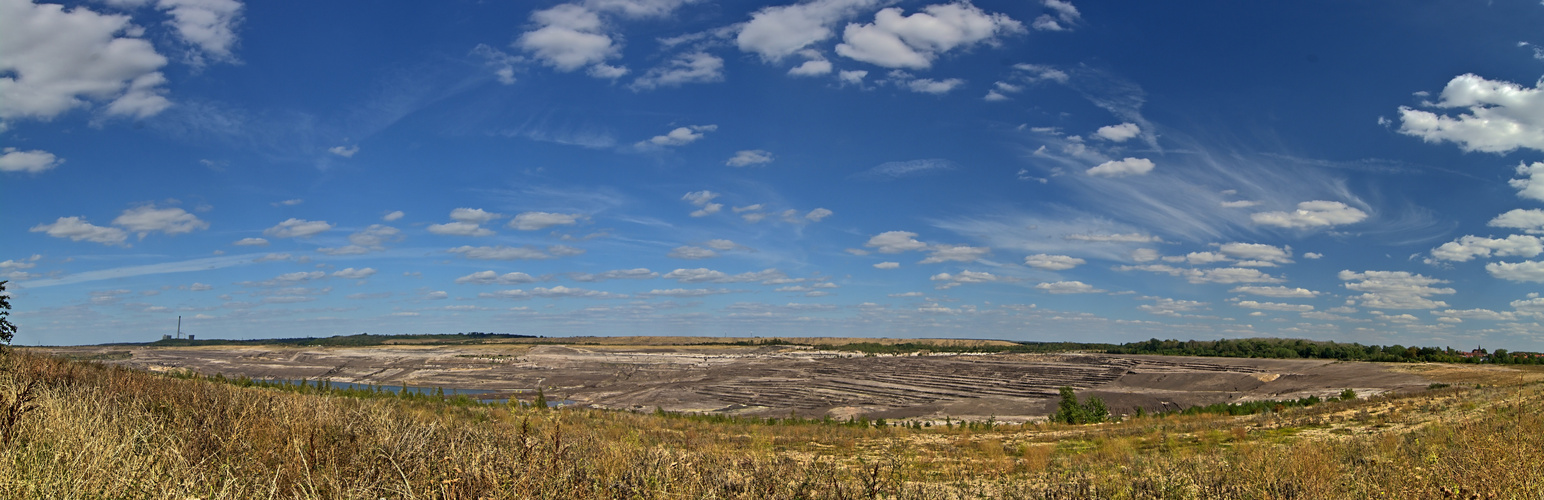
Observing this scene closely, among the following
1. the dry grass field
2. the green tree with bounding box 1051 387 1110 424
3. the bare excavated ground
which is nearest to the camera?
the dry grass field

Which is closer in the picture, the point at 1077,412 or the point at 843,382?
the point at 1077,412

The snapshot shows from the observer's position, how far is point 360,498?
501cm

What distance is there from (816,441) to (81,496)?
20.0 meters

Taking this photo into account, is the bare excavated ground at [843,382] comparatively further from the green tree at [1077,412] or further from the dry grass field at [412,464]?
the dry grass field at [412,464]

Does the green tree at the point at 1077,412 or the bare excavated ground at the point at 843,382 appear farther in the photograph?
the bare excavated ground at the point at 843,382

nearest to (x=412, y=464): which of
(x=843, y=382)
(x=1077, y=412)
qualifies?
(x=1077, y=412)

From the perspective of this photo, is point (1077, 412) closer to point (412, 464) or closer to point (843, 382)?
point (412, 464)

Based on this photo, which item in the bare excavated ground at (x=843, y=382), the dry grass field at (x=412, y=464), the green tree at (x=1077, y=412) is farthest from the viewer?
the bare excavated ground at (x=843, y=382)

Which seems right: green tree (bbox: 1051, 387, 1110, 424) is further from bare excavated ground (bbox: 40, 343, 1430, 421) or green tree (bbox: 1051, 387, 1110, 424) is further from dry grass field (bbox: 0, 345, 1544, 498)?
dry grass field (bbox: 0, 345, 1544, 498)

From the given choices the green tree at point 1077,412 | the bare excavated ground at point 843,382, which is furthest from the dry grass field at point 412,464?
the bare excavated ground at point 843,382

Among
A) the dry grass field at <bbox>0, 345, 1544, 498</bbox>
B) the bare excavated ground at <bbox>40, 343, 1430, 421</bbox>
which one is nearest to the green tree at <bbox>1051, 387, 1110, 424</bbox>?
the bare excavated ground at <bbox>40, 343, 1430, 421</bbox>

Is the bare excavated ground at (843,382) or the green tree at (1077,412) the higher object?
the green tree at (1077,412)

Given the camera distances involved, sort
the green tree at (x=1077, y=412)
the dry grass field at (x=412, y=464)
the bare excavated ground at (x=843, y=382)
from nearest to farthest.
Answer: the dry grass field at (x=412, y=464) → the green tree at (x=1077, y=412) → the bare excavated ground at (x=843, y=382)

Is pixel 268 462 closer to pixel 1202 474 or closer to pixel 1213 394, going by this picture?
pixel 1202 474
